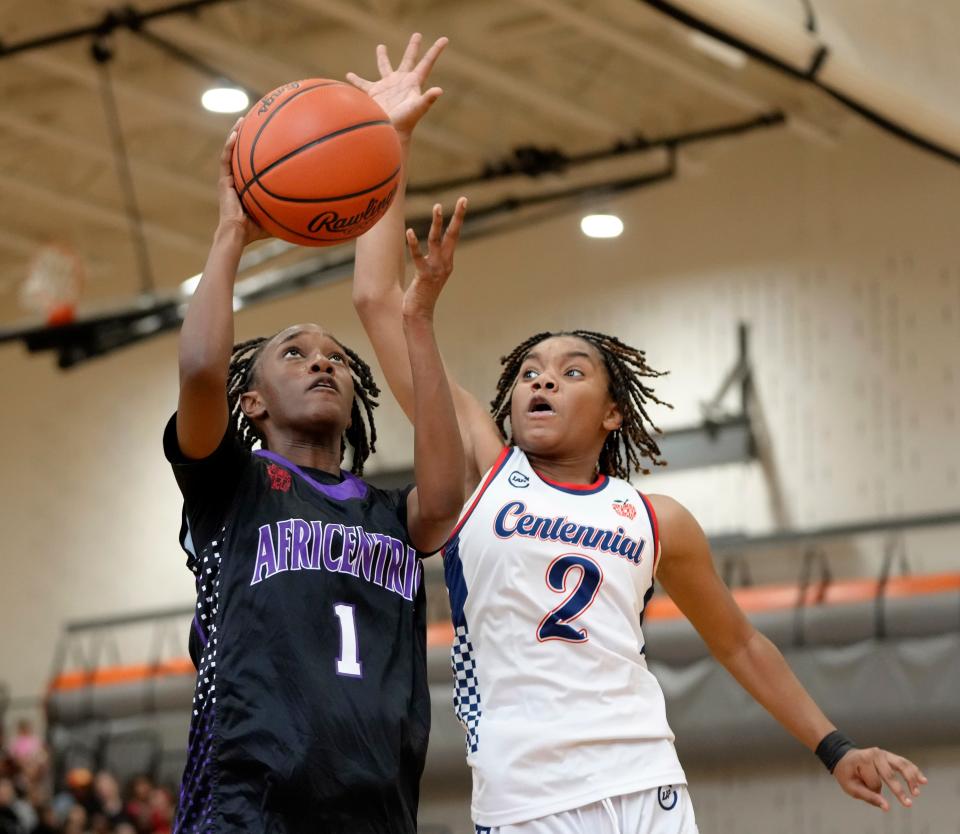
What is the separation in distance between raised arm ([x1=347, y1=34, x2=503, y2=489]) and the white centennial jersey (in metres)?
0.19

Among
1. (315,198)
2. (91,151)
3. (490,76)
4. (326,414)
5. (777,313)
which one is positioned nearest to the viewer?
(315,198)

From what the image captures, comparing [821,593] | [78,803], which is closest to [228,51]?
[821,593]

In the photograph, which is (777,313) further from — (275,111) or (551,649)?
(275,111)

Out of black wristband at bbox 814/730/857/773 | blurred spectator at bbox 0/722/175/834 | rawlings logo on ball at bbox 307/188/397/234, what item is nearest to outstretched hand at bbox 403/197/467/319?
rawlings logo on ball at bbox 307/188/397/234

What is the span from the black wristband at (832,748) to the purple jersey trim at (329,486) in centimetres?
144

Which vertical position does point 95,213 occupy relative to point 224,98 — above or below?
above

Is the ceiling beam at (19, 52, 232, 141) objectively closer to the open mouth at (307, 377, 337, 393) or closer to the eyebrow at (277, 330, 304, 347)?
the eyebrow at (277, 330, 304, 347)

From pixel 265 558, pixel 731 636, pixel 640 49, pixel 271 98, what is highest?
pixel 640 49

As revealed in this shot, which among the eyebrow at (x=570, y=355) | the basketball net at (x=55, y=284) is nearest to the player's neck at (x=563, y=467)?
the eyebrow at (x=570, y=355)

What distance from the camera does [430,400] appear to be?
11.3 ft

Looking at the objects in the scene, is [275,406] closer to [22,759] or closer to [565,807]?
[565,807]

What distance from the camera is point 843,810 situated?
41.0 ft

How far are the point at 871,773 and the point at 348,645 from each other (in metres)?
1.48

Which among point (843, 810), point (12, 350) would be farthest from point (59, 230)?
point (843, 810)
